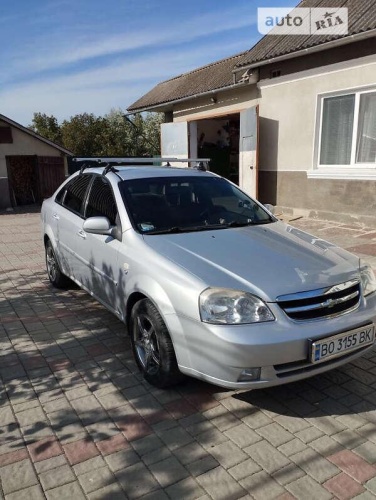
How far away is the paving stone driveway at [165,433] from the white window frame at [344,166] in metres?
5.79

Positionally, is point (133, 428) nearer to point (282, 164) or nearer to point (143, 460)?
point (143, 460)

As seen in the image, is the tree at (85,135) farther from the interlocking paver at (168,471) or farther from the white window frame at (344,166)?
the interlocking paver at (168,471)

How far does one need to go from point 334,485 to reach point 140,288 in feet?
5.83

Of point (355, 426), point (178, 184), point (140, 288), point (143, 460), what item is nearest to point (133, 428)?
point (143, 460)

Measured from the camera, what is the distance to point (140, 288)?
10.3 feet

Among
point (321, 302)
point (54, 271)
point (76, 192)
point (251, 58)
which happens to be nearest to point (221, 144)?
point (251, 58)

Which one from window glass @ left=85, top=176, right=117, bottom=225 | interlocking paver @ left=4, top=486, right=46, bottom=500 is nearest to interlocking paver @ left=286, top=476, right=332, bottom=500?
interlocking paver @ left=4, top=486, right=46, bottom=500

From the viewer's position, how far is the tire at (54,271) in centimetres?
555

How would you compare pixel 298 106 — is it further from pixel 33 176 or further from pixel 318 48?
pixel 33 176

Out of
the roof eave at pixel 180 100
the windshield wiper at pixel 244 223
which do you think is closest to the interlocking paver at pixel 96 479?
the windshield wiper at pixel 244 223

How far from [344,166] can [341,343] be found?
7103mm

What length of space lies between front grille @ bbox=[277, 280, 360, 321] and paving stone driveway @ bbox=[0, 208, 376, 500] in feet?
2.34

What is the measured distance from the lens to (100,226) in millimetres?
3604

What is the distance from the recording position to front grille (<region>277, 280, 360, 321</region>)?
2.66m
